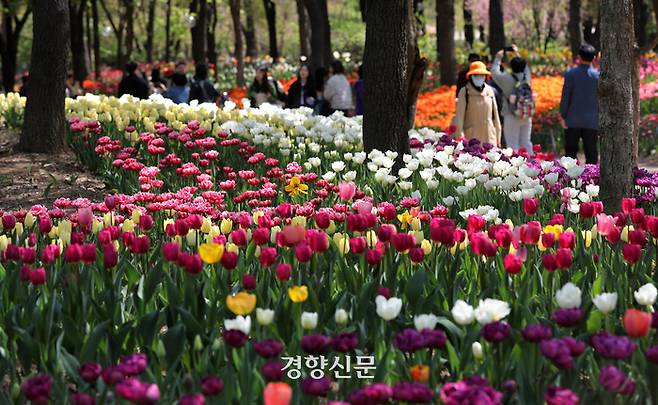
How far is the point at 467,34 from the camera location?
124ft

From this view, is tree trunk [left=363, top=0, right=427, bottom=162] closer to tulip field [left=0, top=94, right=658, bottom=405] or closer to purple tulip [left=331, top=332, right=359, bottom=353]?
tulip field [left=0, top=94, right=658, bottom=405]

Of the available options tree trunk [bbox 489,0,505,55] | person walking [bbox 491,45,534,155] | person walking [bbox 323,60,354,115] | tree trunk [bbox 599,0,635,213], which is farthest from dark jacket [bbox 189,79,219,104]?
tree trunk [bbox 489,0,505,55]

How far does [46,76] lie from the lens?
10.6m

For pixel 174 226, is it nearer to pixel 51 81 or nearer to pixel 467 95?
pixel 51 81

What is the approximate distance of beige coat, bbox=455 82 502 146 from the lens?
1173cm

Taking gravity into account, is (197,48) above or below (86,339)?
above

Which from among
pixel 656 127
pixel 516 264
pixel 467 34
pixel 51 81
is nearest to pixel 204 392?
pixel 516 264

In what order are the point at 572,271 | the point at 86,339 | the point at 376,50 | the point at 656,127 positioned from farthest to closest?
the point at 656,127 → the point at 376,50 → the point at 572,271 → the point at 86,339

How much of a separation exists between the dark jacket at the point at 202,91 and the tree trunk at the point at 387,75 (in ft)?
19.3

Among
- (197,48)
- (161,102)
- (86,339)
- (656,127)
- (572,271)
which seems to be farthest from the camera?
(197,48)

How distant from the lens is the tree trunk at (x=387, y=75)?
950 centimetres

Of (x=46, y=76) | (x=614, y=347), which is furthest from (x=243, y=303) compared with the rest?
(x=46, y=76)

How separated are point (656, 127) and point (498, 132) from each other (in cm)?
452

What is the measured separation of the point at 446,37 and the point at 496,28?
130cm
